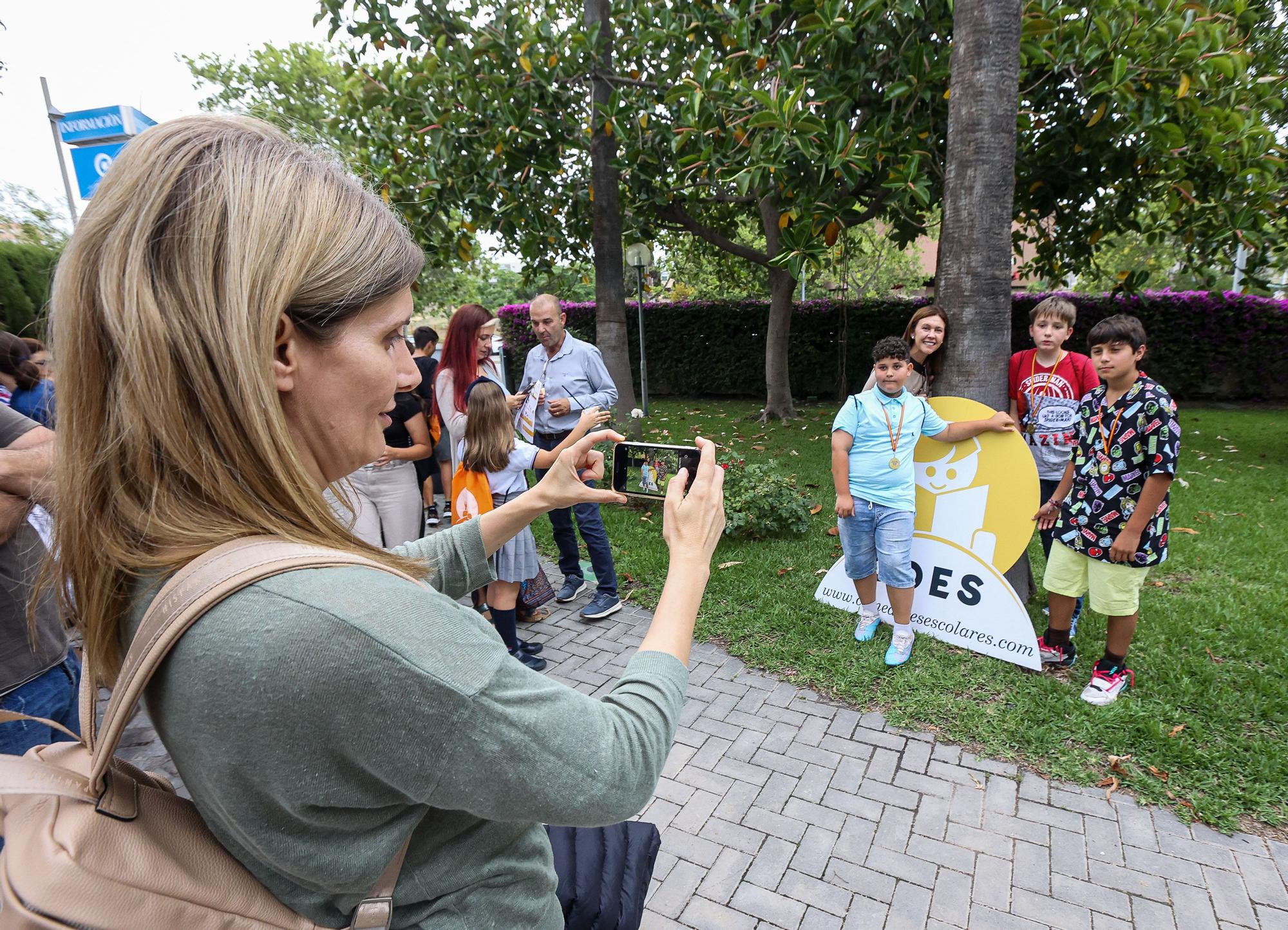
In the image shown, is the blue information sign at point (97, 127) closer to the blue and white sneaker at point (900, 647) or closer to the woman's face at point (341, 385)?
the woman's face at point (341, 385)

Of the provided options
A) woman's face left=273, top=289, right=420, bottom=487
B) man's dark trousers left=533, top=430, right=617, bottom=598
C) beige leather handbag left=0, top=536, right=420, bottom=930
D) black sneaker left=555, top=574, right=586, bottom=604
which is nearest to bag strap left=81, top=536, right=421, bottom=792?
beige leather handbag left=0, top=536, right=420, bottom=930

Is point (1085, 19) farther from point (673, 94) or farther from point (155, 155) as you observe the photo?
point (155, 155)

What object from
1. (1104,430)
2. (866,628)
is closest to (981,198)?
(1104,430)

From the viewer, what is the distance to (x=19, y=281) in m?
12.0

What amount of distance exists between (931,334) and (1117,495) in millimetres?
1513

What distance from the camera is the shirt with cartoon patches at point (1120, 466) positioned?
3350mm

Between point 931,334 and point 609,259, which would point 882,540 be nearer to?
point 931,334

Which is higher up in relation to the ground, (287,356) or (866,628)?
(287,356)

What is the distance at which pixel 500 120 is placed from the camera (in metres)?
7.00

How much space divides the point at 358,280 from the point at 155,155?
0.86ft

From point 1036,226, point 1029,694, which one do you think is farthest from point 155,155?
point 1036,226

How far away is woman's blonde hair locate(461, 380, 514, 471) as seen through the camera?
13.6 feet

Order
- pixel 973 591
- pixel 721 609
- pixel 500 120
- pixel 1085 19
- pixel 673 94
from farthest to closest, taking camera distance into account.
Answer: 1. pixel 500 120
2. pixel 673 94
3. pixel 1085 19
4. pixel 721 609
5. pixel 973 591

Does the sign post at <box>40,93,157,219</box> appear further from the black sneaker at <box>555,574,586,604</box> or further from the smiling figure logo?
the smiling figure logo
